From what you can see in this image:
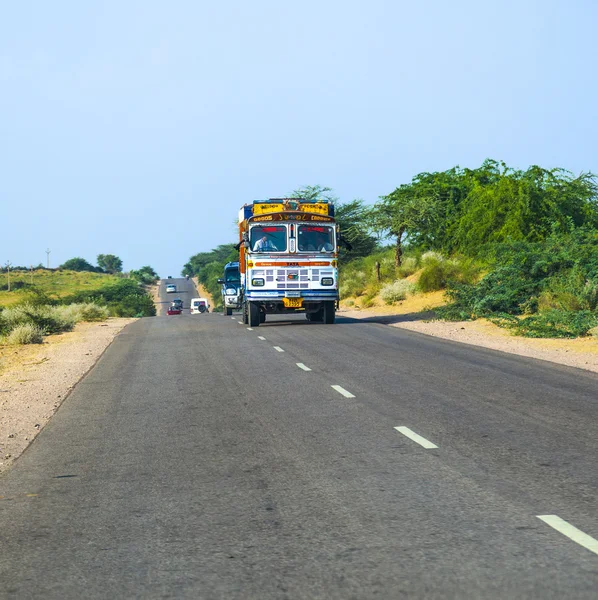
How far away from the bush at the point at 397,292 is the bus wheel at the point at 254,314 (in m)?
15.1

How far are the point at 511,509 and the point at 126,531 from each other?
8.45 ft

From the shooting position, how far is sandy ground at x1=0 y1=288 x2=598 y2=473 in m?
11.6

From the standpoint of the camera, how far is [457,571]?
497cm

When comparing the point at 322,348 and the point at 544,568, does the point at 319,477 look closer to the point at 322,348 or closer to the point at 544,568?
the point at 544,568

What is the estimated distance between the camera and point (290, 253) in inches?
1129

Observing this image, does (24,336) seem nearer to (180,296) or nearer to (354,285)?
(354,285)

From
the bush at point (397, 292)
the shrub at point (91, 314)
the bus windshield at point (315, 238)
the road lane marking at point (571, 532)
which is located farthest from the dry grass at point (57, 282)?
the road lane marking at point (571, 532)

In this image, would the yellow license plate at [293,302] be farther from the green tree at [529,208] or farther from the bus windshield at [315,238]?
the green tree at [529,208]

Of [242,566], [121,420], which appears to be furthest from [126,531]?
[121,420]

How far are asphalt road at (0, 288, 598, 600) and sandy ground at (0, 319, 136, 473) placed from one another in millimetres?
316

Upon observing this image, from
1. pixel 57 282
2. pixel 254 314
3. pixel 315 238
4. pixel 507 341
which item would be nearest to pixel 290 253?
pixel 315 238

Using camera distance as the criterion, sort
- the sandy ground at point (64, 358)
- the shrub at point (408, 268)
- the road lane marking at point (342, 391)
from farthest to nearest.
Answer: the shrub at point (408, 268) → the road lane marking at point (342, 391) → the sandy ground at point (64, 358)

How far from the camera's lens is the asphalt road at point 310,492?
196 inches

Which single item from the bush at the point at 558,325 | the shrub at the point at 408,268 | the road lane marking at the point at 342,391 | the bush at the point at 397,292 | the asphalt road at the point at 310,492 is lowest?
the asphalt road at the point at 310,492
